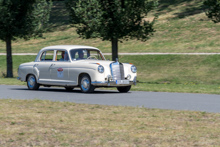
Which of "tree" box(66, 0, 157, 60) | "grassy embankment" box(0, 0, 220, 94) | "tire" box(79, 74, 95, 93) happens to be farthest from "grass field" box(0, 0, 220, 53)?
"tire" box(79, 74, 95, 93)

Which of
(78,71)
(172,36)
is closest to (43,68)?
(78,71)

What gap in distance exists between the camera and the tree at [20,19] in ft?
94.9

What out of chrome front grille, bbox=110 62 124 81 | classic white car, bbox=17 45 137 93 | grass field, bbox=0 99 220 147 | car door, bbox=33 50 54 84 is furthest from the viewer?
car door, bbox=33 50 54 84

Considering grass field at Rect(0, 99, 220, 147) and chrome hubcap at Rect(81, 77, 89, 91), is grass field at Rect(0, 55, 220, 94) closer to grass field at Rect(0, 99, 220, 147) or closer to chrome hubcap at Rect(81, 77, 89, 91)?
chrome hubcap at Rect(81, 77, 89, 91)

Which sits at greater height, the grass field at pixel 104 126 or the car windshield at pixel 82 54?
the car windshield at pixel 82 54

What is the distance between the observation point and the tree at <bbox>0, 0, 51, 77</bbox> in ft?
94.9

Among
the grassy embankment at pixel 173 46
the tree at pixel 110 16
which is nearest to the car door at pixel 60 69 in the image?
the grassy embankment at pixel 173 46

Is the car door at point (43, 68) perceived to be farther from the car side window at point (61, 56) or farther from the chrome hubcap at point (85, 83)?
the chrome hubcap at point (85, 83)

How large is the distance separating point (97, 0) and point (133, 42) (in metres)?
23.6

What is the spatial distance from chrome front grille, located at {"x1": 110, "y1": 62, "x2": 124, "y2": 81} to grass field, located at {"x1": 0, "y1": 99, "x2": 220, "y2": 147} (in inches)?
198

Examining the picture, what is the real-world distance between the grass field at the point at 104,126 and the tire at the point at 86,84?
16.4ft

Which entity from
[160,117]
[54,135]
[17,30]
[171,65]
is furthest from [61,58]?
[171,65]

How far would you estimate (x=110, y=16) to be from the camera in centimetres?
2553

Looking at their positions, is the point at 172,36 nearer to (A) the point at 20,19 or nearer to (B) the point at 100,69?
(A) the point at 20,19
